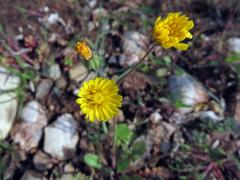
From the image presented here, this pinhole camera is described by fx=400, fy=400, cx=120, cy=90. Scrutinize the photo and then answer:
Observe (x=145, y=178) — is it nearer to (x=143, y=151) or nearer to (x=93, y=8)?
(x=143, y=151)

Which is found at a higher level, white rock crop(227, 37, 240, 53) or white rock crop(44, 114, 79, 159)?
white rock crop(227, 37, 240, 53)

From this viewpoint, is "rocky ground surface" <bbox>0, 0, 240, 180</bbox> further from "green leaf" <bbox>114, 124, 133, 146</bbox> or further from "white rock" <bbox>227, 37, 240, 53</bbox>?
"green leaf" <bbox>114, 124, 133, 146</bbox>

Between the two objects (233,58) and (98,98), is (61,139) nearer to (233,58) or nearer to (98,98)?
(98,98)

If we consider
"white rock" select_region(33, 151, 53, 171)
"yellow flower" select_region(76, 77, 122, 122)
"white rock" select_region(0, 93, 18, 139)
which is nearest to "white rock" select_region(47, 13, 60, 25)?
"white rock" select_region(0, 93, 18, 139)

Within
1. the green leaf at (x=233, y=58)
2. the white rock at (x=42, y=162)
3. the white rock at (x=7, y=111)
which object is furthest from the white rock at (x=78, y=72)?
the green leaf at (x=233, y=58)

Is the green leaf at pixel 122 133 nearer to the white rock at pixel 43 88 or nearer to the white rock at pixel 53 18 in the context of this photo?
the white rock at pixel 43 88

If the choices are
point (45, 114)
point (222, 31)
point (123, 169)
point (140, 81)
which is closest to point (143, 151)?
point (123, 169)
